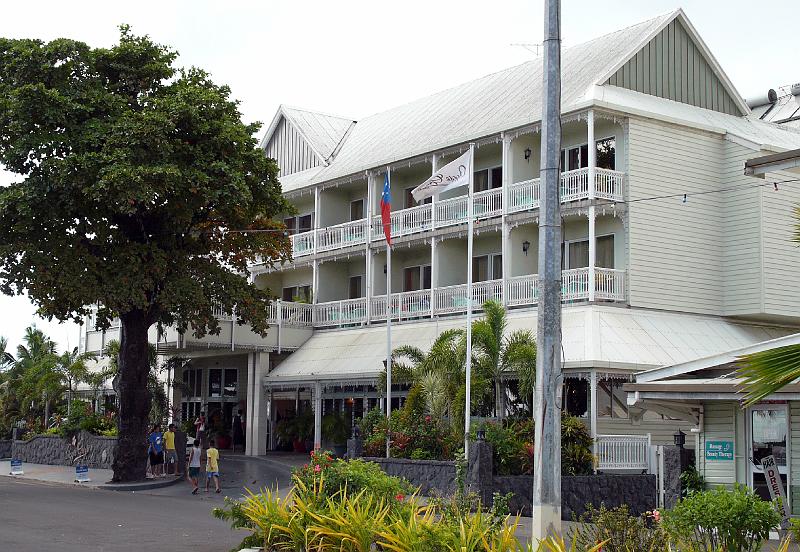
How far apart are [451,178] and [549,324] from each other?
14000mm

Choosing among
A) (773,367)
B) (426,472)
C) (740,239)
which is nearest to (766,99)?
(740,239)

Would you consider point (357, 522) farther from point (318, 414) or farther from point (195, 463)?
point (318, 414)

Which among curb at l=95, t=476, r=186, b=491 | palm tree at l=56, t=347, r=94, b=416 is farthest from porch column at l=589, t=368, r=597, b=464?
palm tree at l=56, t=347, r=94, b=416

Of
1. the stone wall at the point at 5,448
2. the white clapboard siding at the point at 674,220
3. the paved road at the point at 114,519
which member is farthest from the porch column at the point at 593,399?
the stone wall at the point at 5,448

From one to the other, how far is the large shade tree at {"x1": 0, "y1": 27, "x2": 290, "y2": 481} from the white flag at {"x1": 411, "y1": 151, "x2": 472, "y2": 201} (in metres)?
5.32

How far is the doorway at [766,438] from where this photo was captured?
19891mm

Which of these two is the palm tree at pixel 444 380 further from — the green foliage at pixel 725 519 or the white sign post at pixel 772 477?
the green foliage at pixel 725 519

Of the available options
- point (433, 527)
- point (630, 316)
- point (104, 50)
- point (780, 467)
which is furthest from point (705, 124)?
point (433, 527)

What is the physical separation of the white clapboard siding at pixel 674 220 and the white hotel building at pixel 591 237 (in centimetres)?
5

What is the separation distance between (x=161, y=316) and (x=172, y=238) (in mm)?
2524

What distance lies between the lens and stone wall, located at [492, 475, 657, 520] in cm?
2369

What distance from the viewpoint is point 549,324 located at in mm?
12664

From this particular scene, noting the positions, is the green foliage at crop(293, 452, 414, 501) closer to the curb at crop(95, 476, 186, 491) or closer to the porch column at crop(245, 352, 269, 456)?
the curb at crop(95, 476, 186, 491)

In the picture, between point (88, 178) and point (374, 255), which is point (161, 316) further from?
point (374, 255)
